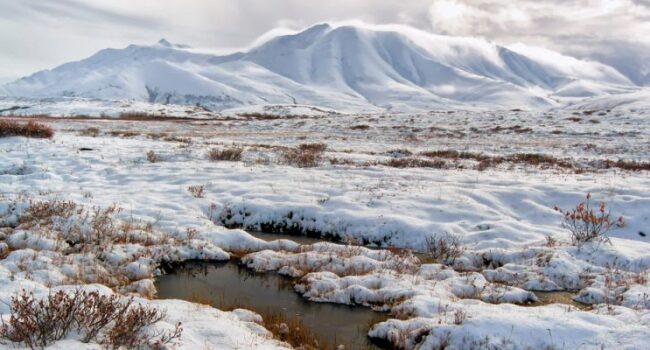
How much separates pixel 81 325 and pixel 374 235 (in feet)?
28.0

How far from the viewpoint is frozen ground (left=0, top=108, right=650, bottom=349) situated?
25.8 feet

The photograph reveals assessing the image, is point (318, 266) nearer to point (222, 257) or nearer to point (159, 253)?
point (222, 257)

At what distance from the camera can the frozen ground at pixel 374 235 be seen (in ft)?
25.8

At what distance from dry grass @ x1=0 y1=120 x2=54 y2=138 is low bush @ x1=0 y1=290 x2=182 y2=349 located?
22.6 metres

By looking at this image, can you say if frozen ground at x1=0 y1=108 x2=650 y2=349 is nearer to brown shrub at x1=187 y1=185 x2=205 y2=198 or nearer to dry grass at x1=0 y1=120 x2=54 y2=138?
brown shrub at x1=187 y1=185 x2=205 y2=198

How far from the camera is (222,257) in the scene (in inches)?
459

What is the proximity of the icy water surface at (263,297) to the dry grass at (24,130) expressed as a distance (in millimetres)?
19558

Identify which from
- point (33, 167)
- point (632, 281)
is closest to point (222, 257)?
point (632, 281)

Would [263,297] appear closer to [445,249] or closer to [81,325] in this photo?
[81,325]

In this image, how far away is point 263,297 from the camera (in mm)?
9797

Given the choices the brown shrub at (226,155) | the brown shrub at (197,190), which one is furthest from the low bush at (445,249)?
the brown shrub at (226,155)

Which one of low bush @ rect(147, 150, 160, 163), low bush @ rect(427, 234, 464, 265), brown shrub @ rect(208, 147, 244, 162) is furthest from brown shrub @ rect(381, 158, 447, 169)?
low bush @ rect(147, 150, 160, 163)

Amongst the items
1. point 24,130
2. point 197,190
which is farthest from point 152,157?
point 24,130

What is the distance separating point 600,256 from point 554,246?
3.27 ft
